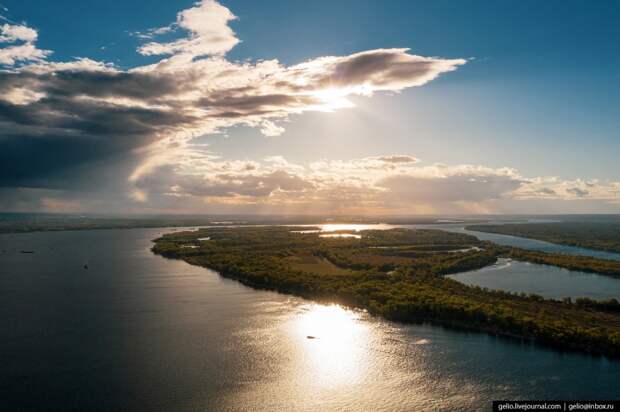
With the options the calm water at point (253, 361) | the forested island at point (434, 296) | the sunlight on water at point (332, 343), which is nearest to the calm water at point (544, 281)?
the forested island at point (434, 296)

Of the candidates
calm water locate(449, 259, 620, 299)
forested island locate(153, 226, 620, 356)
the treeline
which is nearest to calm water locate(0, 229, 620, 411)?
forested island locate(153, 226, 620, 356)

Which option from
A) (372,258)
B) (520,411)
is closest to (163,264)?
(372,258)

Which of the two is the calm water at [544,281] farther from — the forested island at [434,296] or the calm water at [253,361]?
the calm water at [253,361]

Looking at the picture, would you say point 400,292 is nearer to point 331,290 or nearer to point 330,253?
point 331,290

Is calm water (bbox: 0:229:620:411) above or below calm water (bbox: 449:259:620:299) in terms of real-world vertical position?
Answer: below

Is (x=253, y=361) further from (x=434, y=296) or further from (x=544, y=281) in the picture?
(x=544, y=281)

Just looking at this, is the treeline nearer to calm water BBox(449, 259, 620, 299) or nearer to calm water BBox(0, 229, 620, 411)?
calm water BBox(449, 259, 620, 299)
